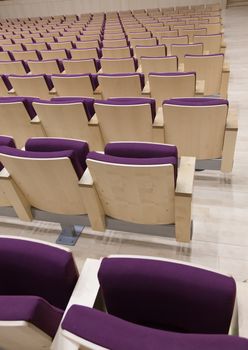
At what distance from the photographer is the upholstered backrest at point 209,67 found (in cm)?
141

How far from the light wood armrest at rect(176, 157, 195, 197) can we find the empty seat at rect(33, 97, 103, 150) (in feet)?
1.30

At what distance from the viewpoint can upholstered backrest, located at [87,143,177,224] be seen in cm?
54

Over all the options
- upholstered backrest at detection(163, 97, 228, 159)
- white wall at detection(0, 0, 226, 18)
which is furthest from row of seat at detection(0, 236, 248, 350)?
white wall at detection(0, 0, 226, 18)

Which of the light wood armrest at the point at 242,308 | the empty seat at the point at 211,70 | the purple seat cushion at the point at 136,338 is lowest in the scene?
the empty seat at the point at 211,70

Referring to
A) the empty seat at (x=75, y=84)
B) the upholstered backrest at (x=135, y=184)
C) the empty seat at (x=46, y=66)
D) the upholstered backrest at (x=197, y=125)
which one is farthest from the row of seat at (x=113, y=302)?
the empty seat at (x=46, y=66)

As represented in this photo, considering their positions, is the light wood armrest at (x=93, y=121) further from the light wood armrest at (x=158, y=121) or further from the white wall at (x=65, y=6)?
the white wall at (x=65, y=6)

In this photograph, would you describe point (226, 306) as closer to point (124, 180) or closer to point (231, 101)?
point (124, 180)

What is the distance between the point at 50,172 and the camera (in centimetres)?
64

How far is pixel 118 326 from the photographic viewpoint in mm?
256

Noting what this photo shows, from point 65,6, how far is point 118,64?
16.8ft

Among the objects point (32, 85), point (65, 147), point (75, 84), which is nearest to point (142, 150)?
point (65, 147)

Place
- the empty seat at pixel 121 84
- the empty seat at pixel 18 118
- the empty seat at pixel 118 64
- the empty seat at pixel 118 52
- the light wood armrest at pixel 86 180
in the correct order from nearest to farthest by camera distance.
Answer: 1. the light wood armrest at pixel 86 180
2. the empty seat at pixel 18 118
3. the empty seat at pixel 121 84
4. the empty seat at pixel 118 64
5. the empty seat at pixel 118 52

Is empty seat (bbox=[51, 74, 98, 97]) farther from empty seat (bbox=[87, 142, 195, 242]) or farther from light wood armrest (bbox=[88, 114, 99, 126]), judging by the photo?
empty seat (bbox=[87, 142, 195, 242])

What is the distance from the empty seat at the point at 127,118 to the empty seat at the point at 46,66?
89 cm
